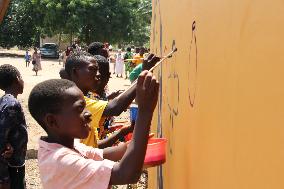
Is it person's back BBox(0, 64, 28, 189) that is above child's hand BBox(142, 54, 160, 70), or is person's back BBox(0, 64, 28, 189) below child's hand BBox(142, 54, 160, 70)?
below

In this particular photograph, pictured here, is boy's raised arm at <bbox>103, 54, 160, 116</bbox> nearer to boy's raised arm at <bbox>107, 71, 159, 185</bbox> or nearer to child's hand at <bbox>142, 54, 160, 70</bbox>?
child's hand at <bbox>142, 54, 160, 70</bbox>

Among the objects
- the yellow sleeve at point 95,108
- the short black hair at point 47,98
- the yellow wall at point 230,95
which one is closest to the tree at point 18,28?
the yellow sleeve at point 95,108

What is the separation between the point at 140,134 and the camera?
71.2 inches

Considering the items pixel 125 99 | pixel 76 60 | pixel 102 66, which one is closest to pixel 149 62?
pixel 125 99

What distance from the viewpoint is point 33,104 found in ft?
6.47

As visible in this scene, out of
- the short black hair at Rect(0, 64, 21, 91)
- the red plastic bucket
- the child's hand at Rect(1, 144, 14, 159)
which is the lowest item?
the child's hand at Rect(1, 144, 14, 159)

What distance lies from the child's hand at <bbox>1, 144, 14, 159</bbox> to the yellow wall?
181 cm

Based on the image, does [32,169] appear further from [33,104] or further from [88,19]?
[88,19]

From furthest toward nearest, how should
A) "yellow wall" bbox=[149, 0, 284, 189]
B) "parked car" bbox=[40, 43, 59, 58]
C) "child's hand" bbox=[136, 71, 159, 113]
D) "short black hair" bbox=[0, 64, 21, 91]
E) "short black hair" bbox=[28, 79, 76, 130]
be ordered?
"parked car" bbox=[40, 43, 59, 58]
"short black hair" bbox=[0, 64, 21, 91]
"short black hair" bbox=[28, 79, 76, 130]
"child's hand" bbox=[136, 71, 159, 113]
"yellow wall" bbox=[149, 0, 284, 189]

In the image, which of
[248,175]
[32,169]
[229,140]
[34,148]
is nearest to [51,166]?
[229,140]

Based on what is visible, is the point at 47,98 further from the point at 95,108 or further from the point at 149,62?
the point at 95,108

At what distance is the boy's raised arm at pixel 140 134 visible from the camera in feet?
5.83

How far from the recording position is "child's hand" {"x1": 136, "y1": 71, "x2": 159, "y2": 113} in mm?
1767

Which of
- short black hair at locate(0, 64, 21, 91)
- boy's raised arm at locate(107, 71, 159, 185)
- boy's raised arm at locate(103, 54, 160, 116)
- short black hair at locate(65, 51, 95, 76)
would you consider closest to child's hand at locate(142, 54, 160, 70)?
boy's raised arm at locate(103, 54, 160, 116)
